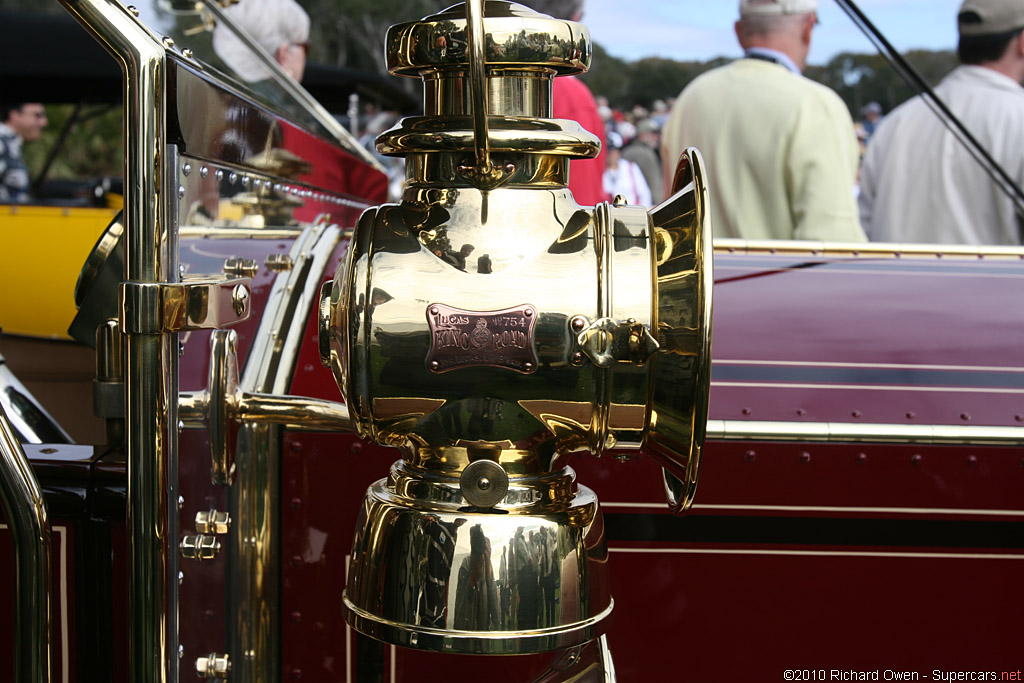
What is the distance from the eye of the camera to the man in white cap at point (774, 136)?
2.17 metres

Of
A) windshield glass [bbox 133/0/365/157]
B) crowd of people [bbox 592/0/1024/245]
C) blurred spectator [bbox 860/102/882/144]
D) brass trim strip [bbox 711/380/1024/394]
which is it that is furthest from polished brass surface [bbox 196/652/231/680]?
blurred spectator [bbox 860/102/882/144]

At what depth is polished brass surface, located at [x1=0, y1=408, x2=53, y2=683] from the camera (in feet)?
2.84

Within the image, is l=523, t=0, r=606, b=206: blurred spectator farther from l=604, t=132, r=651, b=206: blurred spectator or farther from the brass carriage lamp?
l=604, t=132, r=651, b=206: blurred spectator

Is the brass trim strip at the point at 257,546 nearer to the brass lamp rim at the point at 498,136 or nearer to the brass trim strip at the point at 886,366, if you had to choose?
the brass lamp rim at the point at 498,136

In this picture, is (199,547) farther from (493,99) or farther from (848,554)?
(848,554)

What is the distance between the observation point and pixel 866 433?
1.16 metres

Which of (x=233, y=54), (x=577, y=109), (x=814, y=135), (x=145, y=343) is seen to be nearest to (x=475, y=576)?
(x=145, y=343)

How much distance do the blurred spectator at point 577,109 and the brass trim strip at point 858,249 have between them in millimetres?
612

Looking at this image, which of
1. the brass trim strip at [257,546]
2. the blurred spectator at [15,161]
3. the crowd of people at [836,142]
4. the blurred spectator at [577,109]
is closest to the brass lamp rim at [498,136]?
the brass trim strip at [257,546]

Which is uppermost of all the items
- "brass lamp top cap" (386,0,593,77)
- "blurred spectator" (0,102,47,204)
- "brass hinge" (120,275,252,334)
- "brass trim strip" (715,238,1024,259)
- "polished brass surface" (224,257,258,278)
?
"blurred spectator" (0,102,47,204)

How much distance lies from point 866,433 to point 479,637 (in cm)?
61

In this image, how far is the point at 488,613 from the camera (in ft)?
2.52

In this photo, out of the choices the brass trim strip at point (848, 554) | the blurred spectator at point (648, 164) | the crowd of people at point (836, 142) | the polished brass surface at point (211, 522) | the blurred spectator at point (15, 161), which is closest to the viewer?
the polished brass surface at point (211, 522)

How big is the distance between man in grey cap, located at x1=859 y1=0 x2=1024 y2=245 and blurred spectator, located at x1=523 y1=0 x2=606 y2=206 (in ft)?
2.48
